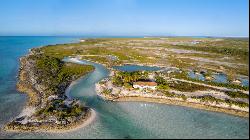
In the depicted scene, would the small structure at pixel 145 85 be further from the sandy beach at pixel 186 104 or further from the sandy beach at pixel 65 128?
the sandy beach at pixel 65 128

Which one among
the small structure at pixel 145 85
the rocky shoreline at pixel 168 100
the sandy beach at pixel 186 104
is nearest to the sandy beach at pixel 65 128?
the rocky shoreline at pixel 168 100

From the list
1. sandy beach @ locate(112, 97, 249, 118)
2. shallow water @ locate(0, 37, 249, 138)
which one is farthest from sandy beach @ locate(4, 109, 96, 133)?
sandy beach @ locate(112, 97, 249, 118)

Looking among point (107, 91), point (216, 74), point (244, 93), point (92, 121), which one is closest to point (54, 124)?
point (92, 121)

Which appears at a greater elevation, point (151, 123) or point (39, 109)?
point (39, 109)

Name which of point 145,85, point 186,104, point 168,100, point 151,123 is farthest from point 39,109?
point 186,104

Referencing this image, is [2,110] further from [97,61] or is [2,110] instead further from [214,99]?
[97,61]

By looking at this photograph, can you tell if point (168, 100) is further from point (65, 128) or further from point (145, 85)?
point (65, 128)

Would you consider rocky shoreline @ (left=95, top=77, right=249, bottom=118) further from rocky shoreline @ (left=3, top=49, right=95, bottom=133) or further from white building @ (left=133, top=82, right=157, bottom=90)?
rocky shoreline @ (left=3, top=49, right=95, bottom=133)

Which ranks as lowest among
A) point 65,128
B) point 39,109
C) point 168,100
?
point 65,128
